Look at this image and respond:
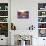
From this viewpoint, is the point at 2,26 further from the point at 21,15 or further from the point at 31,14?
the point at 31,14

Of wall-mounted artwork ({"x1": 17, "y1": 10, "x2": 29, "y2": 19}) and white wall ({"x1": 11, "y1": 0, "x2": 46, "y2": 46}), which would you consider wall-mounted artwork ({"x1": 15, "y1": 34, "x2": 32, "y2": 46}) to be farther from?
wall-mounted artwork ({"x1": 17, "y1": 10, "x2": 29, "y2": 19})

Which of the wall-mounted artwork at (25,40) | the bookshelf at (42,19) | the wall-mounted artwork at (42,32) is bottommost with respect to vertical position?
the wall-mounted artwork at (25,40)

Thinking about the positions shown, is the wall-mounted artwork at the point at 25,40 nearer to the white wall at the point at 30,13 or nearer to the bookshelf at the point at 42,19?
the white wall at the point at 30,13

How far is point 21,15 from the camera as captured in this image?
7020 mm

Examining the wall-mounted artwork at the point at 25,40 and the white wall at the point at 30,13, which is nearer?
the wall-mounted artwork at the point at 25,40

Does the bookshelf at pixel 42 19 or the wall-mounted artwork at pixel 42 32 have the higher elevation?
the bookshelf at pixel 42 19

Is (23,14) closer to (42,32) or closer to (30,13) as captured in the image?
(30,13)

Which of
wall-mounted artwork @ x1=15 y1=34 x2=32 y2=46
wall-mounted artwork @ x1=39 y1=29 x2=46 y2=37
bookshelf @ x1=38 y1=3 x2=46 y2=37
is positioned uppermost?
bookshelf @ x1=38 y1=3 x2=46 y2=37

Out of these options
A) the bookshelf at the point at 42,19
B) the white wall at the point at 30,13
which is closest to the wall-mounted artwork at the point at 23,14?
the white wall at the point at 30,13

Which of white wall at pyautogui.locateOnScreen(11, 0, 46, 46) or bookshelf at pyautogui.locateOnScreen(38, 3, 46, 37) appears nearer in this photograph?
white wall at pyautogui.locateOnScreen(11, 0, 46, 46)

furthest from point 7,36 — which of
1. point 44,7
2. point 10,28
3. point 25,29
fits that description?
point 44,7

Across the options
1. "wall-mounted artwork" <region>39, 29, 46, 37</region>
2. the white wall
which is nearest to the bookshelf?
"wall-mounted artwork" <region>39, 29, 46, 37</region>

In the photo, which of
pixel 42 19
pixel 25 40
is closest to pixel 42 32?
pixel 42 19

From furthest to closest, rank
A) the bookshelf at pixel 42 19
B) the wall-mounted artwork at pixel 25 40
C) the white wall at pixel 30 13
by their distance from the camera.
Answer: the bookshelf at pixel 42 19, the white wall at pixel 30 13, the wall-mounted artwork at pixel 25 40
